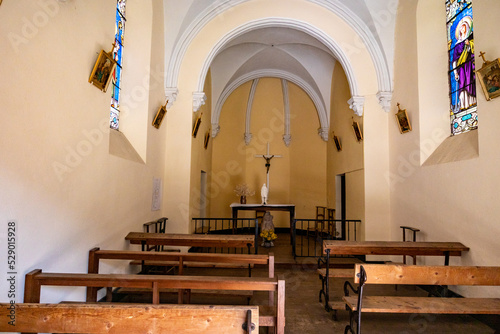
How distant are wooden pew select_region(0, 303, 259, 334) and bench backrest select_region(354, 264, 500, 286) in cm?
156

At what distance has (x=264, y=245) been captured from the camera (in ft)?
27.3

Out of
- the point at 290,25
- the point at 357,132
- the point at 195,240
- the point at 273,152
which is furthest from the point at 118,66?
the point at 273,152

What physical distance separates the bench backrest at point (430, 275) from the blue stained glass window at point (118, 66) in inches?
178

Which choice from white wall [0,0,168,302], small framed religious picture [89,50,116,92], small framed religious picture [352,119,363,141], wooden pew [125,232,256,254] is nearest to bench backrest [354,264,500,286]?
wooden pew [125,232,256,254]

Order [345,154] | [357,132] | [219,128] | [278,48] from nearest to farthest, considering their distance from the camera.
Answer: [357,132]
[345,154]
[278,48]
[219,128]

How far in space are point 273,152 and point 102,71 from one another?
27.2 feet

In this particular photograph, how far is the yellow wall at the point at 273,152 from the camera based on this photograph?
11031 millimetres

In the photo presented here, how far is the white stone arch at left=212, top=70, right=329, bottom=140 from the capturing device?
10.6 meters

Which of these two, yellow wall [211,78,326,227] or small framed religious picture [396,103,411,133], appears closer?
small framed religious picture [396,103,411,133]

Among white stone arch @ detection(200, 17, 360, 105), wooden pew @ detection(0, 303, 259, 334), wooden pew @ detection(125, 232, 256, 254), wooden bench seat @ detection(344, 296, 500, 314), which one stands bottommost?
wooden bench seat @ detection(344, 296, 500, 314)

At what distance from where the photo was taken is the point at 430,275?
2902mm

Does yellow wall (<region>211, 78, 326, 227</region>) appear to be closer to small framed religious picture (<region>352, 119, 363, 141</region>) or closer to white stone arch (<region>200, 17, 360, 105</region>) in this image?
small framed religious picture (<region>352, 119, 363, 141</region>)

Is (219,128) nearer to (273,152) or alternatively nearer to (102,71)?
(273,152)

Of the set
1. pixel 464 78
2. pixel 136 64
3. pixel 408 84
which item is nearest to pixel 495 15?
pixel 464 78
